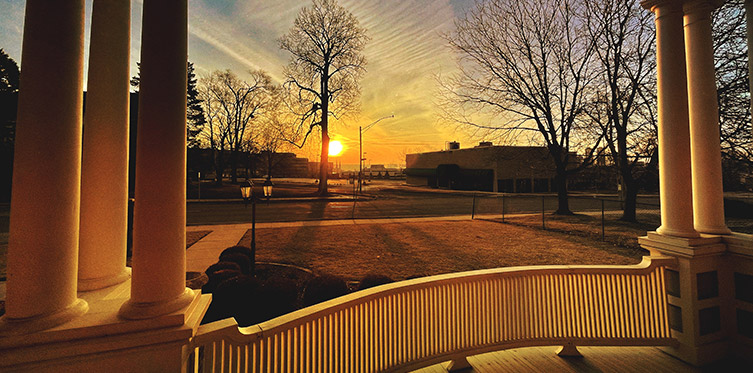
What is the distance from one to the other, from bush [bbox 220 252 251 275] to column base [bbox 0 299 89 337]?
232 inches

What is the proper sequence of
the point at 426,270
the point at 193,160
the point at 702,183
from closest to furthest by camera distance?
the point at 702,183 < the point at 426,270 < the point at 193,160

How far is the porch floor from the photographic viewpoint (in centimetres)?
379

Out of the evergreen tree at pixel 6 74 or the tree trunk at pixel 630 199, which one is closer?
the tree trunk at pixel 630 199

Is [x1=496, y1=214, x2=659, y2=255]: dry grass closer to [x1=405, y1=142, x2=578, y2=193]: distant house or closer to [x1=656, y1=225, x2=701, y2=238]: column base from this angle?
[x1=656, y1=225, x2=701, y2=238]: column base

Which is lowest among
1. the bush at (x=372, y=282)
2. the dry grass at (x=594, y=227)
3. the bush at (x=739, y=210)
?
the dry grass at (x=594, y=227)

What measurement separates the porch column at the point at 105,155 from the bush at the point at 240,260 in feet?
15.9

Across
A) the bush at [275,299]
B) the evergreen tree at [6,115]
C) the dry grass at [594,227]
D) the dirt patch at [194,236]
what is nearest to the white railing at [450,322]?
the bush at [275,299]

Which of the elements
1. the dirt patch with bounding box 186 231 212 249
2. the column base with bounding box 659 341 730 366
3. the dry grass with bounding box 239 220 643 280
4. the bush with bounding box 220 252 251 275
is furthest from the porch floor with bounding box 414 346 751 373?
the dirt patch with bounding box 186 231 212 249

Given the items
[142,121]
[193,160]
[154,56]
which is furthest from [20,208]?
[193,160]

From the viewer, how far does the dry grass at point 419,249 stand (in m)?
9.66

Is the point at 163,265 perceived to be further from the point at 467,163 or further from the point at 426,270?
the point at 467,163

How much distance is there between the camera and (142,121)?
2578 mm

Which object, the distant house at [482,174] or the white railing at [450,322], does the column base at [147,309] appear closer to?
the white railing at [450,322]

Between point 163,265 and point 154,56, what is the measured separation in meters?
1.77
